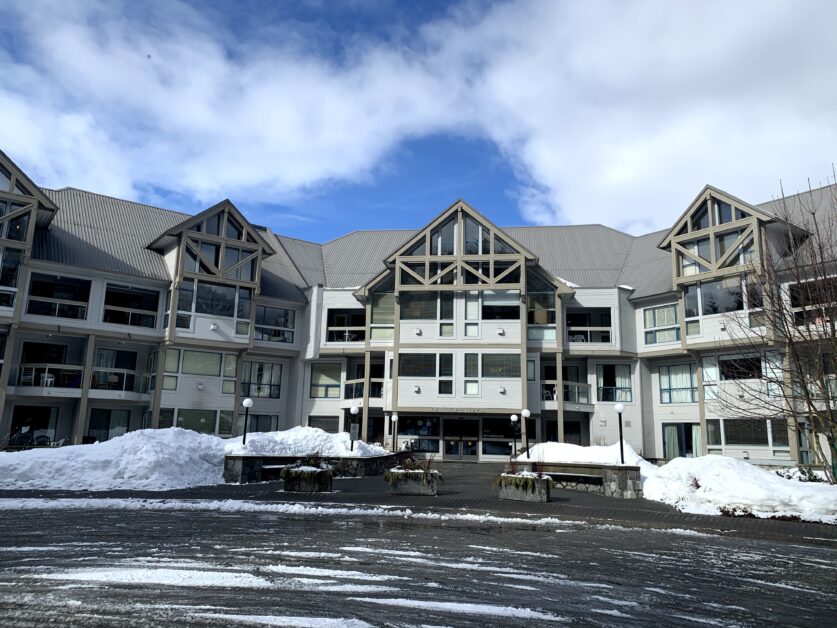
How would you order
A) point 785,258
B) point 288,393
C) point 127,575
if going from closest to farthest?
point 127,575 → point 785,258 → point 288,393

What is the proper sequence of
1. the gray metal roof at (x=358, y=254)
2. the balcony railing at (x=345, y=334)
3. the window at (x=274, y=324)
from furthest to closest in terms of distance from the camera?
the gray metal roof at (x=358, y=254) → the balcony railing at (x=345, y=334) → the window at (x=274, y=324)

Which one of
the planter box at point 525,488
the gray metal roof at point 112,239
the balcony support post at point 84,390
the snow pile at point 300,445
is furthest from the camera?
the gray metal roof at point 112,239

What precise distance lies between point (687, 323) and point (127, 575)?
28794 millimetres

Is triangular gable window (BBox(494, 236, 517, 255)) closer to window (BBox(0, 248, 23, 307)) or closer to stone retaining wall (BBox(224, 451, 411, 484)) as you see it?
stone retaining wall (BBox(224, 451, 411, 484))

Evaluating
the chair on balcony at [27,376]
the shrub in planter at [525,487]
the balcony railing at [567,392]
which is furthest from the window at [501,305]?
the chair on balcony at [27,376]

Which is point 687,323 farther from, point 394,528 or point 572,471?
point 394,528

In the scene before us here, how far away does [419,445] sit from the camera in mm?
33656

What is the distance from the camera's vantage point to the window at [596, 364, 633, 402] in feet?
112

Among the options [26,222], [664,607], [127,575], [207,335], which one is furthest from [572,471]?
[26,222]

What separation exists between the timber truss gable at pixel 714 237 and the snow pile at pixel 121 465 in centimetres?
2304

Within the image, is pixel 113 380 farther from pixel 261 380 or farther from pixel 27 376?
pixel 261 380

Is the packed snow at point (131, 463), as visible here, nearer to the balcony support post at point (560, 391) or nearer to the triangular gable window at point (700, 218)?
the balcony support post at point (560, 391)

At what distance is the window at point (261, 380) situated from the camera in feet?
119

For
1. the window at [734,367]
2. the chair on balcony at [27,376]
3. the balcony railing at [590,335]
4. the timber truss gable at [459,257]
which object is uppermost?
the timber truss gable at [459,257]
